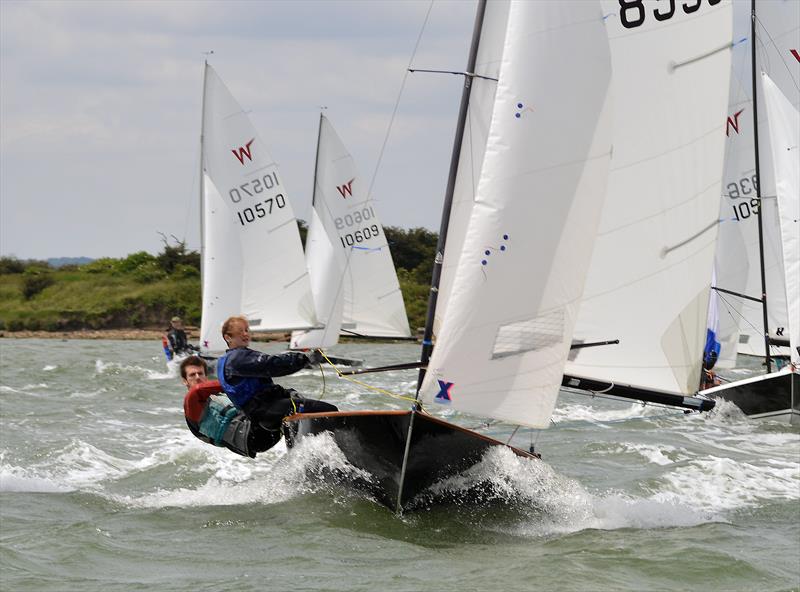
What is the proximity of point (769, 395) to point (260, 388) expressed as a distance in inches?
345

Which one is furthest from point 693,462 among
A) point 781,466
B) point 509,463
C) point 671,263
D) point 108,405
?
point 108,405

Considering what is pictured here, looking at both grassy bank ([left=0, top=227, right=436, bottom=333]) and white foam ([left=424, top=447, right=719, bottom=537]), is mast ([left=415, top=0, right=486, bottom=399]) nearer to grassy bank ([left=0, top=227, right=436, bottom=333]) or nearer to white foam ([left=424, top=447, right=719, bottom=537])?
white foam ([left=424, top=447, right=719, bottom=537])

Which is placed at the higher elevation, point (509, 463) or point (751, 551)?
point (509, 463)

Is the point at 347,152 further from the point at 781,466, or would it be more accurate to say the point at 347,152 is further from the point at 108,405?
the point at 781,466

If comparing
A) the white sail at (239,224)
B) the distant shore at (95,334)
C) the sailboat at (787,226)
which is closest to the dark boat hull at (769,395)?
the sailboat at (787,226)

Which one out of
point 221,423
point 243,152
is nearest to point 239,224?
point 243,152

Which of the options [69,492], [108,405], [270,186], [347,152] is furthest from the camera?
[347,152]

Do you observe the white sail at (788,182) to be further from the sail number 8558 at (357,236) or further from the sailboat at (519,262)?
the sail number 8558 at (357,236)

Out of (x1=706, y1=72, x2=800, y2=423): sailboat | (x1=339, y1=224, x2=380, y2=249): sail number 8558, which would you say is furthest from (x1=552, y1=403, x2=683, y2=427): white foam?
(x1=339, y1=224, x2=380, y2=249): sail number 8558

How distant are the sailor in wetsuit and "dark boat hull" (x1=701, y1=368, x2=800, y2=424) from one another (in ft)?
27.0

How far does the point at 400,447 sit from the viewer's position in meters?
7.61

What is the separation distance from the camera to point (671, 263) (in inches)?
350

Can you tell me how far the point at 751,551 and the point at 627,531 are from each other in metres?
0.79

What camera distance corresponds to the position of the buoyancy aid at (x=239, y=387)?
816 centimetres
